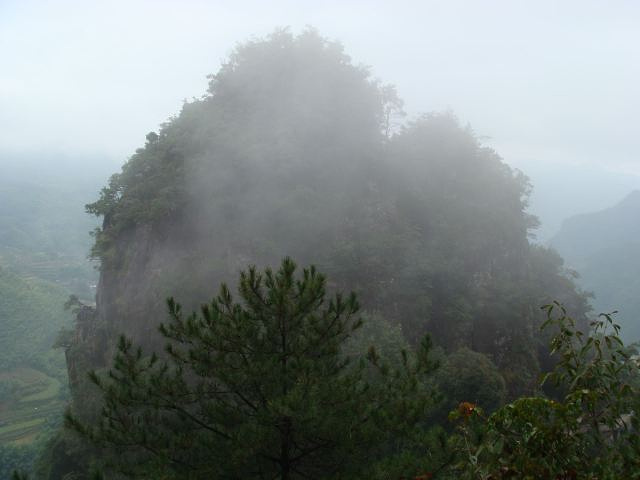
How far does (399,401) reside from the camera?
749 centimetres

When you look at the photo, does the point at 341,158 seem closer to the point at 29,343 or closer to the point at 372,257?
the point at 372,257

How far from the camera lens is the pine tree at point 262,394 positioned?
7.19 metres

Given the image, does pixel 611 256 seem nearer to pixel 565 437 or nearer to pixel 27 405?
pixel 27 405

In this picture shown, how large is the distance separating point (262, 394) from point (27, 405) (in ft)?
229

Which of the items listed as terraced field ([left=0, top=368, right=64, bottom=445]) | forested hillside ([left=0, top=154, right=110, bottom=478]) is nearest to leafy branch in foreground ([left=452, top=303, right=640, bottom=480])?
forested hillside ([left=0, top=154, right=110, bottom=478])

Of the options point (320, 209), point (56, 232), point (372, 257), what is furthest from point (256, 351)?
point (56, 232)

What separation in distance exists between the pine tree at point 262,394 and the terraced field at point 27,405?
51014mm

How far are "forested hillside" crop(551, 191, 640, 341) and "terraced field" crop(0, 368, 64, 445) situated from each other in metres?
63.8

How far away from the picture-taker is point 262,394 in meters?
7.53

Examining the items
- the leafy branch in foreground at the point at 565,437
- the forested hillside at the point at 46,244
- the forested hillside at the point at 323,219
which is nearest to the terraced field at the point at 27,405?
the forested hillside at the point at 323,219

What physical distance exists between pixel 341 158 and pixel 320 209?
4.67 m

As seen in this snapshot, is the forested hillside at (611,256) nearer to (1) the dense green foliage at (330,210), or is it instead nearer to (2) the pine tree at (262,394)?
(1) the dense green foliage at (330,210)

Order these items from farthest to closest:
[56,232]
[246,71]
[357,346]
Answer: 1. [56,232]
2. [246,71]
3. [357,346]

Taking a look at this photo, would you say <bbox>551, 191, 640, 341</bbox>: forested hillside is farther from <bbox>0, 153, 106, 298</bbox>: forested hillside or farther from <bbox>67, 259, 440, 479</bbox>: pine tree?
<bbox>0, 153, 106, 298</bbox>: forested hillside
